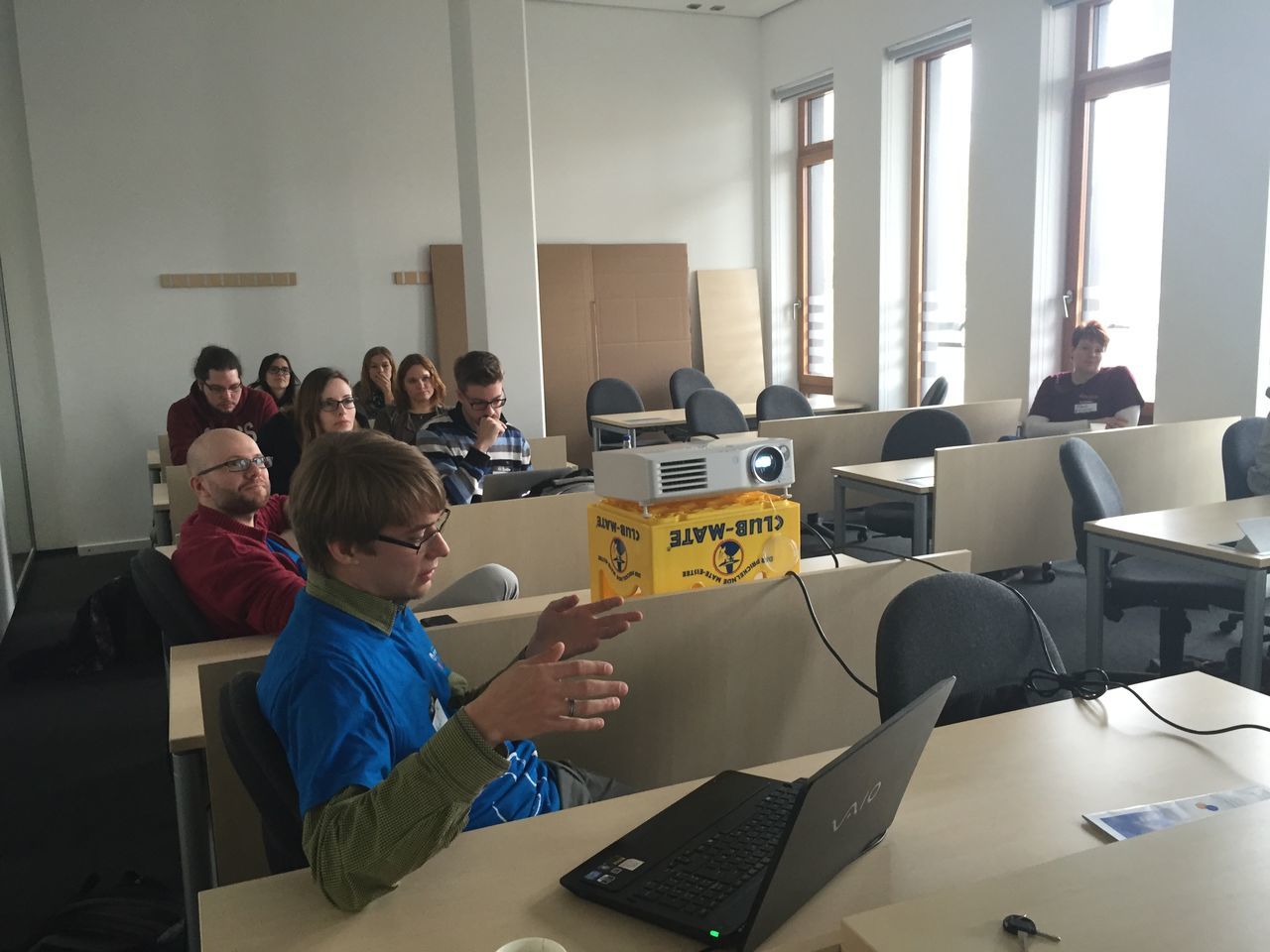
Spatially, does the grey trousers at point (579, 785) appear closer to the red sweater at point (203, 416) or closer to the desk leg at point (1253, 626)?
the desk leg at point (1253, 626)

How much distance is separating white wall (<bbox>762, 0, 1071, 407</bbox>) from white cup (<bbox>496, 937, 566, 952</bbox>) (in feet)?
18.8

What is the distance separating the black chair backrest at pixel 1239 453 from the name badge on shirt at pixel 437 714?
143 inches

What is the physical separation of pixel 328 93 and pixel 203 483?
5.19 meters

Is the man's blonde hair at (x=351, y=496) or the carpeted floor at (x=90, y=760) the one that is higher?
the man's blonde hair at (x=351, y=496)

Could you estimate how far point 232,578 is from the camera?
7.44 ft

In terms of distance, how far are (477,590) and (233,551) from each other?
65 centimetres

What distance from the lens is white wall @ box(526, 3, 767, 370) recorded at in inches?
298

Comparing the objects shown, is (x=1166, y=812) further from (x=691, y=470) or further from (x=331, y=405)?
(x=331, y=405)

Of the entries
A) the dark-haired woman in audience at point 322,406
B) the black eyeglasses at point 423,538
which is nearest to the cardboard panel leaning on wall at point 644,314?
the dark-haired woman in audience at point 322,406

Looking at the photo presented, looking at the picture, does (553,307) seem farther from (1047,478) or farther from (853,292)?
(1047,478)

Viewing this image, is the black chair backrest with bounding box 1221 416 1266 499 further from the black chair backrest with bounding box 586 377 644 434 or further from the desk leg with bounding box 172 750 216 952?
the black chair backrest with bounding box 586 377 644 434

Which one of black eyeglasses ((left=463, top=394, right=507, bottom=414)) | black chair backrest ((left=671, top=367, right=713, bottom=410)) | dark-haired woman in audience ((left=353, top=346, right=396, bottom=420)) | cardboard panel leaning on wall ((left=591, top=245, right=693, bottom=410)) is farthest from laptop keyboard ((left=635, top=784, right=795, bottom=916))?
cardboard panel leaning on wall ((left=591, top=245, right=693, bottom=410))

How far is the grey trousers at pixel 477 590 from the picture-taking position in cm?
269

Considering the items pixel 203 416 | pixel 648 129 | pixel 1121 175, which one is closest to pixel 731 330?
pixel 648 129
